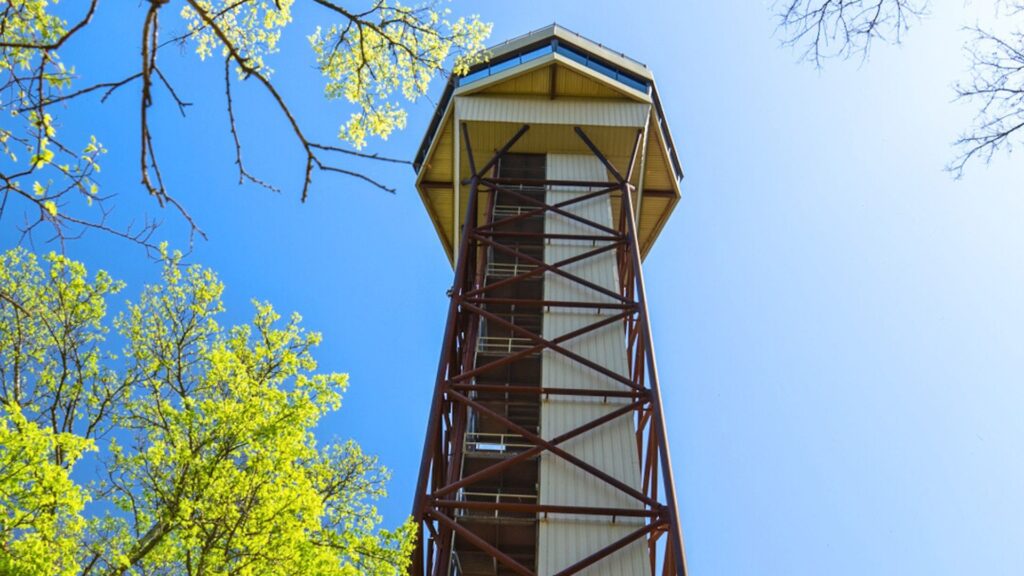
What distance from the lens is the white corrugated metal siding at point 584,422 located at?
14078 mm

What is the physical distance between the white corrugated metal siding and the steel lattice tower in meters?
0.04

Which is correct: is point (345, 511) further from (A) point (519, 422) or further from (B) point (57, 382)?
(A) point (519, 422)

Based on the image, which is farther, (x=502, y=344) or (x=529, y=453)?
(x=502, y=344)

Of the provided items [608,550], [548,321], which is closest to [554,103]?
[548,321]

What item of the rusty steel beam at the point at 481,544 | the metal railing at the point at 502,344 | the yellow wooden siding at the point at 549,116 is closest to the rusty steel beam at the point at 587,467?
the rusty steel beam at the point at 481,544

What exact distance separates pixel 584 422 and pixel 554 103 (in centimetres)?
1183

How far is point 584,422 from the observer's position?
16703mm

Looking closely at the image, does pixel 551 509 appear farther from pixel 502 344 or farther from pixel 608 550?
pixel 502 344

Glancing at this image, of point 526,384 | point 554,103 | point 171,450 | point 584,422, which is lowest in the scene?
point 171,450

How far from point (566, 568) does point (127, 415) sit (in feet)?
25.7

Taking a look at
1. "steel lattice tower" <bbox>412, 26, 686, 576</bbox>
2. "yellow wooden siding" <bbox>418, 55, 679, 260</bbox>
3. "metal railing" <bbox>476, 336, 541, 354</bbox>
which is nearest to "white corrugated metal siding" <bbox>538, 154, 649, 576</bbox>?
"steel lattice tower" <bbox>412, 26, 686, 576</bbox>

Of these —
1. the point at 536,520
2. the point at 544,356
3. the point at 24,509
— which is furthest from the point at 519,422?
the point at 24,509

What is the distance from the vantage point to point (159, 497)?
855cm

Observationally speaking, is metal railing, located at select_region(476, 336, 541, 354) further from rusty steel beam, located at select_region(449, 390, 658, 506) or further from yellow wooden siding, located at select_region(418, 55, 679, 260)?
yellow wooden siding, located at select_region(418, 55, 679, 260)
